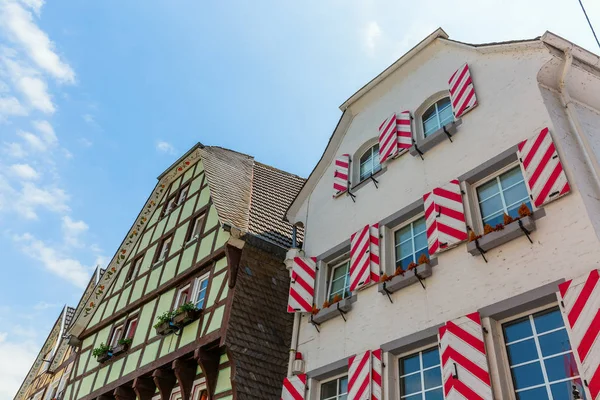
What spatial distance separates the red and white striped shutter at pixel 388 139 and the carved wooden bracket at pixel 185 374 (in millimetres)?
5824

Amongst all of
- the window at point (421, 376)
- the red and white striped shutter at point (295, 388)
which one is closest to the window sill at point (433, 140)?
the window at point (421, 376)

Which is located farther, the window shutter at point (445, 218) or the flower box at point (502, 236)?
the window shutter at point (445, 218)

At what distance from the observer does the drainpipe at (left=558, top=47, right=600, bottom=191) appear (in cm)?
701

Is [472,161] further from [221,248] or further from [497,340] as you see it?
[221,248]

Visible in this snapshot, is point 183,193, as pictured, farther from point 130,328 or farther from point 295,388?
point 295,388

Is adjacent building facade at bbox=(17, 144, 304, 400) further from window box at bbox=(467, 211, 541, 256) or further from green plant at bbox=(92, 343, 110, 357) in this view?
window box at bbox=(467, 211, 541, 256)

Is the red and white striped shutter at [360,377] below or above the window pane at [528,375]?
above

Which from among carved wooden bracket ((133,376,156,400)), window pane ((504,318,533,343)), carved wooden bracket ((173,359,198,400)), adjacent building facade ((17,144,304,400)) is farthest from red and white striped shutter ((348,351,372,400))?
carved wooden bracket ((133,376,156,400))

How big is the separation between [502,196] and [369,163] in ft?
12.5

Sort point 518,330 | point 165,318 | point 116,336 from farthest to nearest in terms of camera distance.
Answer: point 116,336
point 165,318
point 518,330

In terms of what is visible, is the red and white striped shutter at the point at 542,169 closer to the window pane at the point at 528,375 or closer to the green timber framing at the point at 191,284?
the window pane at the point at 528,375

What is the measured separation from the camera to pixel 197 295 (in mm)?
12750

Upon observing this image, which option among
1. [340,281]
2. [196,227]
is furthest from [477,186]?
[196,227]

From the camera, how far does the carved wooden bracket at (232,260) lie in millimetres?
11539
